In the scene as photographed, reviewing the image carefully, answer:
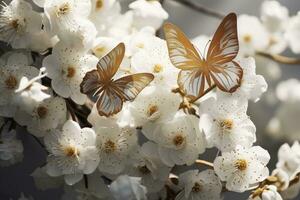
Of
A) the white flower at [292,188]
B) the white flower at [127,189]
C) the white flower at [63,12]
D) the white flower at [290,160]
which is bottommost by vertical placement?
the white flower at [292,188]

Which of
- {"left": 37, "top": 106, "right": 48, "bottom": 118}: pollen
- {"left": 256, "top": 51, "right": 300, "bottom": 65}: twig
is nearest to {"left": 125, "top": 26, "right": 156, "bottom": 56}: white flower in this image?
{"left": 37, "top": 106, "right": 48, "bottom": 118}: pollen

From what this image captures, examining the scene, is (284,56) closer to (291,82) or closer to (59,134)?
A: (291,82)

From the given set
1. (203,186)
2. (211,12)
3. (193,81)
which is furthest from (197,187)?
(211,12)

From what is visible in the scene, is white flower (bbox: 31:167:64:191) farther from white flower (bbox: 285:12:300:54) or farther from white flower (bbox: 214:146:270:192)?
white flower (bbox: 285:12:300:54)

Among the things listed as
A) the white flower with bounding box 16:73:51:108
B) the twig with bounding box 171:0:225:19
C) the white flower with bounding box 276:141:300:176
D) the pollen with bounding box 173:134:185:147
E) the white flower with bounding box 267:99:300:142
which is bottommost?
the white flower with bounding box 267:99:300:142

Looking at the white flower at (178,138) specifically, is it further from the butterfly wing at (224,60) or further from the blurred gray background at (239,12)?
the blurred gray background at (239,12)

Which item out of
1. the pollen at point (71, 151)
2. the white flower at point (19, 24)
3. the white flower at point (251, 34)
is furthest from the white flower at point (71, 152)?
the white flower at point (251, 34)
